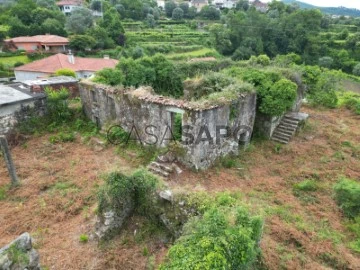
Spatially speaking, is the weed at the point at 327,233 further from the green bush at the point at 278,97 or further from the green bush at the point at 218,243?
the green bush at the point at 278,97

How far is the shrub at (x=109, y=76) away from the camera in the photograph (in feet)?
58.1

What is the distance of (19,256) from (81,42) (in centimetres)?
4674

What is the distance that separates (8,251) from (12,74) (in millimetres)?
37423

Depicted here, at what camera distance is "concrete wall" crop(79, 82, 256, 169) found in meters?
11.9

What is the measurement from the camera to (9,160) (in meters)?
11.8

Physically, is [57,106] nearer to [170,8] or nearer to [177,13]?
[177,13]

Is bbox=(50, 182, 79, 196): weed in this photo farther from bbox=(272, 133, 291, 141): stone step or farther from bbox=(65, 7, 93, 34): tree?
bbox=(65, 7, 93, 34): tree

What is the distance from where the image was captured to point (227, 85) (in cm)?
1453

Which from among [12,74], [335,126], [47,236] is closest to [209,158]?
[47,236]

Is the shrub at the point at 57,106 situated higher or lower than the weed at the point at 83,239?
higher

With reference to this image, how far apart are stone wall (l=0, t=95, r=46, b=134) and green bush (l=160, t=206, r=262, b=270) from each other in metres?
13.0

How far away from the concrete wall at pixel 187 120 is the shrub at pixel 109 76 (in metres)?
1.66

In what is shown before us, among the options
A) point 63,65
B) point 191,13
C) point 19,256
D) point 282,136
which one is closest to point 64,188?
point 19,256

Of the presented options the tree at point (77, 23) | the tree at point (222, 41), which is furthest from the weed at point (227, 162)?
the tree at point (77, 23)
